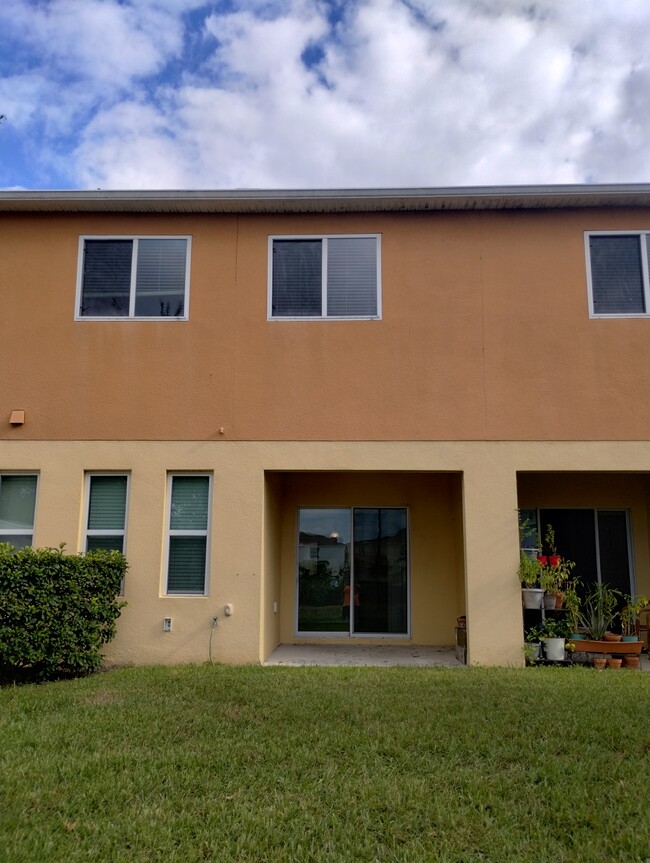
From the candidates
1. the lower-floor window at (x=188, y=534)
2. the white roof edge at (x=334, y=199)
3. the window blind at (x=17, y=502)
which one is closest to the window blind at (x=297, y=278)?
the white roof edge at (x=334, y=199)

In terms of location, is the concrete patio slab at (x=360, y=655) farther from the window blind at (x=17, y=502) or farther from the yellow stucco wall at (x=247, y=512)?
the window blind at (x=17, y=502)

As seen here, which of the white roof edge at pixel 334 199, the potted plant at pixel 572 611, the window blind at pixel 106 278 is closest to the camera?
the potted plant at pixel 572 611

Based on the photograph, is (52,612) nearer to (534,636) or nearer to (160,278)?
(160,278)

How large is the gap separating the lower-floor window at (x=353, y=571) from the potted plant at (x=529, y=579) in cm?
220

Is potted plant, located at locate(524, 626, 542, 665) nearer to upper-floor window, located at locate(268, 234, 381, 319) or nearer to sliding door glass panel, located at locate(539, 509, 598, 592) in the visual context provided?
sliding door glass panel, located at locate(539, 509, 598, 592)

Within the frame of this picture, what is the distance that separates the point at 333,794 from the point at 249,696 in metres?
2.53

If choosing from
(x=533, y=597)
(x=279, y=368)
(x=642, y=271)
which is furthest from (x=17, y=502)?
(x=642, y=271)

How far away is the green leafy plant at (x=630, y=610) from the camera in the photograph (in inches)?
391

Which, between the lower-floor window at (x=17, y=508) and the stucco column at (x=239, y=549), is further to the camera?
the lower-floor window at (x=17, y=508)

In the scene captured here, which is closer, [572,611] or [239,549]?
[239,549]

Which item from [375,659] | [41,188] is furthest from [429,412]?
[41,188]

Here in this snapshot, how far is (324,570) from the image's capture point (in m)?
11.2

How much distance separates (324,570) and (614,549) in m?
4.68

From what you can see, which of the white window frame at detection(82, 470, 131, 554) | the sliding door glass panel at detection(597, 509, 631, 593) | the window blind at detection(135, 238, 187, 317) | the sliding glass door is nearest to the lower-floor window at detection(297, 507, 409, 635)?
the sliding glass door
